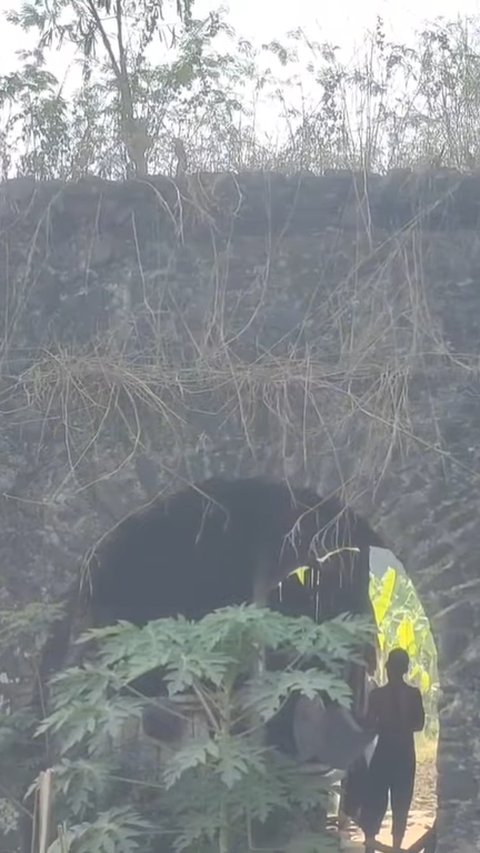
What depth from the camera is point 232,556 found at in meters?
8.09

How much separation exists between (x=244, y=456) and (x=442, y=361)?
3.48ft

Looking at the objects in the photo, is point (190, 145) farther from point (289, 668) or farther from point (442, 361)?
point (289, 668)

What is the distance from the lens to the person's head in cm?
782

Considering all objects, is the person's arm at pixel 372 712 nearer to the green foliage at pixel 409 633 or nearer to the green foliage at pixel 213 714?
the green foliage at pixel 213 714

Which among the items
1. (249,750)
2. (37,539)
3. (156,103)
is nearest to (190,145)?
(156,103)

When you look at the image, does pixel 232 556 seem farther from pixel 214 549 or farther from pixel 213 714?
pixel 213 714

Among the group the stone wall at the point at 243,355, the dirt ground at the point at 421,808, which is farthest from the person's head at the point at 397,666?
the stone wall at the point at 243,355

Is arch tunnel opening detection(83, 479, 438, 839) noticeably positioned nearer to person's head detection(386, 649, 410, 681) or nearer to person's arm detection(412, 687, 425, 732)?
person's head detection(386, 649, 410, 681)

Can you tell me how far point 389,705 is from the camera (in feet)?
25.6

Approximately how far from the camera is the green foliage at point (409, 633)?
13.4 meters

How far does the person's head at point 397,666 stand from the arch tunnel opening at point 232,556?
0.72 m

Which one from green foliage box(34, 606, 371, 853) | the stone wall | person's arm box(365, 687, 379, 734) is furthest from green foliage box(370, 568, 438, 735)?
green foliage box(34, 606, 371, 853)

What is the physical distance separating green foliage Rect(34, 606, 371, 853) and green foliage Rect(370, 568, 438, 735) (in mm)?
7737

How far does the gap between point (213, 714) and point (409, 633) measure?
28.2ft
